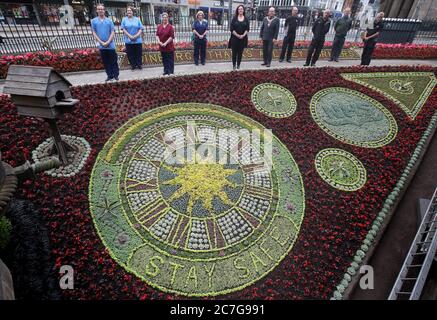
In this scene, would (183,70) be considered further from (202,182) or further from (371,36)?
(371,36)

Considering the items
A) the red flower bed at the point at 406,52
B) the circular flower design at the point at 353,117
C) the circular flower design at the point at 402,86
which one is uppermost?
the red flower bed at the point at 406,52

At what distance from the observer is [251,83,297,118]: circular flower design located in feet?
26.6

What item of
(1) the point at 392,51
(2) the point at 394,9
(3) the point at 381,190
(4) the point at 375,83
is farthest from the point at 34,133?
(2) the point at 394,9

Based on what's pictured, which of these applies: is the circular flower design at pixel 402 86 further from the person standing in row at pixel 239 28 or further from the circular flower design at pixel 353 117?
the person standing in row at pixel 239 28

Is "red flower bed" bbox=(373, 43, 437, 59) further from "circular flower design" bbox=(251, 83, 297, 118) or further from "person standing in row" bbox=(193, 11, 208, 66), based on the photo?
"person standing in row" bbox=(193, 11, 208, 66)

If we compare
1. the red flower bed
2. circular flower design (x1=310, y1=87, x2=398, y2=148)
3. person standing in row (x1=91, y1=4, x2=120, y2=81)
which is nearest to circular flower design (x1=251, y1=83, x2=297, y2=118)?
circular flower design (x1=310, y1=87, x2=398, y2=148)

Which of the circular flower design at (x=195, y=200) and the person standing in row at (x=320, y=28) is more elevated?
the person standing in row at (x=320, y=28)

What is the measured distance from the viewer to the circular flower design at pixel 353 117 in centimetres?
774

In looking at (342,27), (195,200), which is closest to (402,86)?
(342,27)

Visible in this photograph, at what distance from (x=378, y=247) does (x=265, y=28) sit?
882cm

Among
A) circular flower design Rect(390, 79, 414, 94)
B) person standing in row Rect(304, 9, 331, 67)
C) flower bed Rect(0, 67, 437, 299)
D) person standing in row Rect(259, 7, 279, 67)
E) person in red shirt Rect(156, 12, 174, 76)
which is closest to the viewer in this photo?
flower bed Rect(0, 67, 437, 299)

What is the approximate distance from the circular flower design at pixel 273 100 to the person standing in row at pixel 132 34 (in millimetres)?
4630

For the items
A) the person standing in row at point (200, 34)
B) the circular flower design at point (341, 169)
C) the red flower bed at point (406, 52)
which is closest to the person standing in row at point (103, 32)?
the person standing in row at point (200, 34)

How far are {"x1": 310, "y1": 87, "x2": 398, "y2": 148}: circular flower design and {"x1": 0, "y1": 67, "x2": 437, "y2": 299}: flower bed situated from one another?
39mm
